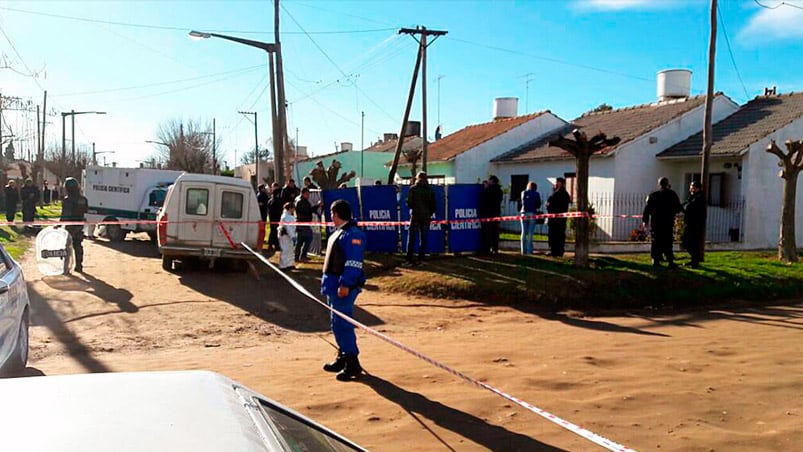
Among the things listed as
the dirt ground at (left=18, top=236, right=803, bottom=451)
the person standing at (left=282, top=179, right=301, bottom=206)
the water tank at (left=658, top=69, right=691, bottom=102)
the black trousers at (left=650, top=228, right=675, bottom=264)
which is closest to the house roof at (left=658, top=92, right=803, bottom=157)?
the water tank at (left=658, top=69, right=691, bottom=102)

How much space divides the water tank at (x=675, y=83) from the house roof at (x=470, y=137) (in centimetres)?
522

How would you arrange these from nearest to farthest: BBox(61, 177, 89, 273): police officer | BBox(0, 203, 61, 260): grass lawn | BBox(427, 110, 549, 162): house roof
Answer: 1. BBox(61, 177, 89, 273): police officer
2. BBox(0, 203, 61, 260): grass lawn
3. BBox(427, 110, 549, 162): house roof

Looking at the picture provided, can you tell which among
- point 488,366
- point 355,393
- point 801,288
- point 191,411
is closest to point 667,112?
point 801,288

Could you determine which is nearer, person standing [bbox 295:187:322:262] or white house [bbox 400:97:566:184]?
person standing [bbox 295:187:322:262]

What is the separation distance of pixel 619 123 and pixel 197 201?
1875 cm

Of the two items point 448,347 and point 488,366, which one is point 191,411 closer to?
point 488,366

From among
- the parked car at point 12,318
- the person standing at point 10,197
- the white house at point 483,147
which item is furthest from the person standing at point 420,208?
the person standing at point 10,197

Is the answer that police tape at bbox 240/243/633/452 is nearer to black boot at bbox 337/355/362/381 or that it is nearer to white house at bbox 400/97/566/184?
black boot at bbox 337/355/362/381

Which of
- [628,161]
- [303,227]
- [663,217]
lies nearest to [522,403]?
[663,217]

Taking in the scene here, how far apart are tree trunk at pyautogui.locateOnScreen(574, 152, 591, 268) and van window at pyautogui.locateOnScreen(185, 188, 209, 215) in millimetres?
8094

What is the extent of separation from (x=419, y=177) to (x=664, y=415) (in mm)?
8936

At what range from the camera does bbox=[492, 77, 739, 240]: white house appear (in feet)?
73.9

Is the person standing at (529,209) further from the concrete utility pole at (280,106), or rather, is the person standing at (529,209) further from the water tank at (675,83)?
the water tank at (675,83)

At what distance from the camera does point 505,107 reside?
3591 centimetres
